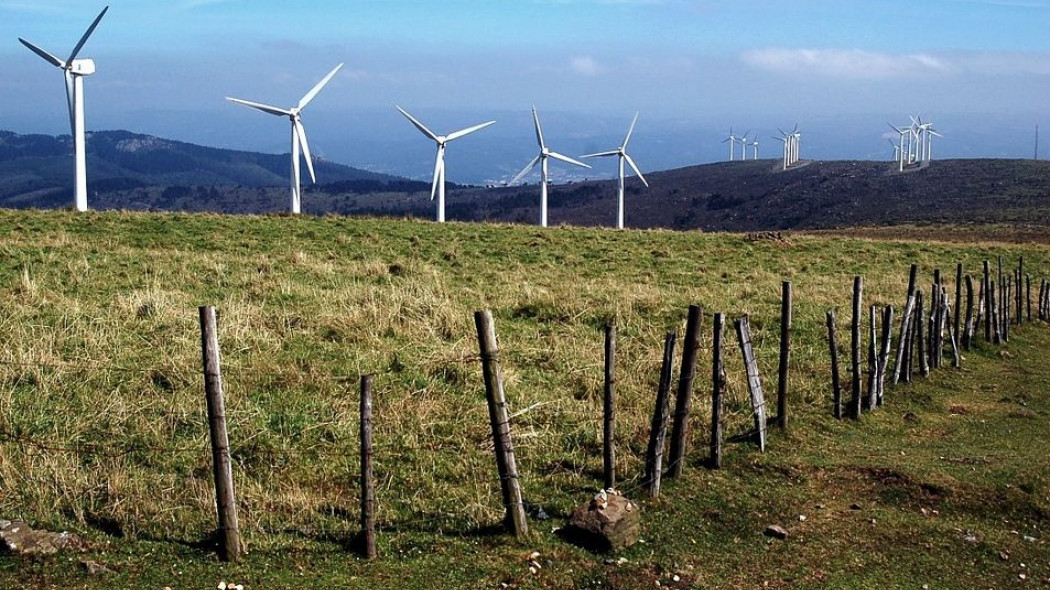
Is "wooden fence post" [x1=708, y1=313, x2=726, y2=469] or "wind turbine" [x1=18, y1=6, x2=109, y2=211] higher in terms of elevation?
"wind turbine" [x1=18, y1=6, x2=109, y2=211]

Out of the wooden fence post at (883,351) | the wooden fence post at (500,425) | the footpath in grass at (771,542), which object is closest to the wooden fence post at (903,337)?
the wooden fence post at (883,351)

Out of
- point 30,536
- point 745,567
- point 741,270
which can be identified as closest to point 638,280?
point 741,270

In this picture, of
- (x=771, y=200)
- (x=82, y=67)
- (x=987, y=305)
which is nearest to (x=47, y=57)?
(x=82, y=67)

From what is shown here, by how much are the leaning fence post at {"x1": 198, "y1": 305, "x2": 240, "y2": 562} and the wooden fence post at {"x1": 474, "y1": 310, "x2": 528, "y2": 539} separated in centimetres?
222

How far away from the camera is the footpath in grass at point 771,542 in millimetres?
7719

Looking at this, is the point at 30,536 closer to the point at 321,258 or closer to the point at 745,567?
the point at 745,567

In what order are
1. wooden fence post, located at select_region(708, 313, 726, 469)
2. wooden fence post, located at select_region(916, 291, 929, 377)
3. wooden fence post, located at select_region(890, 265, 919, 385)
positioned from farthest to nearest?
wooden fence post, located at select_region(916, 291, 929, 377) → wooden fence post, located at select_region(890, 265, 919, 385) → wooden fence post, located at select_region(708, 313, 726, 469)

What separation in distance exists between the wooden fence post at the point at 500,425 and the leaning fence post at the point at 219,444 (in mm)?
2223

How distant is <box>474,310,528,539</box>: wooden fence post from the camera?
8375 millimetres

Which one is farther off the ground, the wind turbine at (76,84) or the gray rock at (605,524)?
the wind turbine at (76,84)

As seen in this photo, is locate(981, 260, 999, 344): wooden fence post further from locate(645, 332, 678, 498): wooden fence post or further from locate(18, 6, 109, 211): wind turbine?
locate(18, 6, 109, 211): wind turbine

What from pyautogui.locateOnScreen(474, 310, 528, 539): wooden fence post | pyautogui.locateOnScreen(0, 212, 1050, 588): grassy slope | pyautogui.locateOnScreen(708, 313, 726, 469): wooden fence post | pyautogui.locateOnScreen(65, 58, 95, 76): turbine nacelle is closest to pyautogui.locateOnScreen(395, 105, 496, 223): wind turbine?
pyautogui.locateOnScreen(65, 58, 95, 76): turbine nacelle

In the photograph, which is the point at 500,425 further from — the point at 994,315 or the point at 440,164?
the point at 440,164

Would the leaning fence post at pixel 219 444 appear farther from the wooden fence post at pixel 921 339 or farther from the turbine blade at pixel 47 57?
the turbine blade at pixel 47 57
